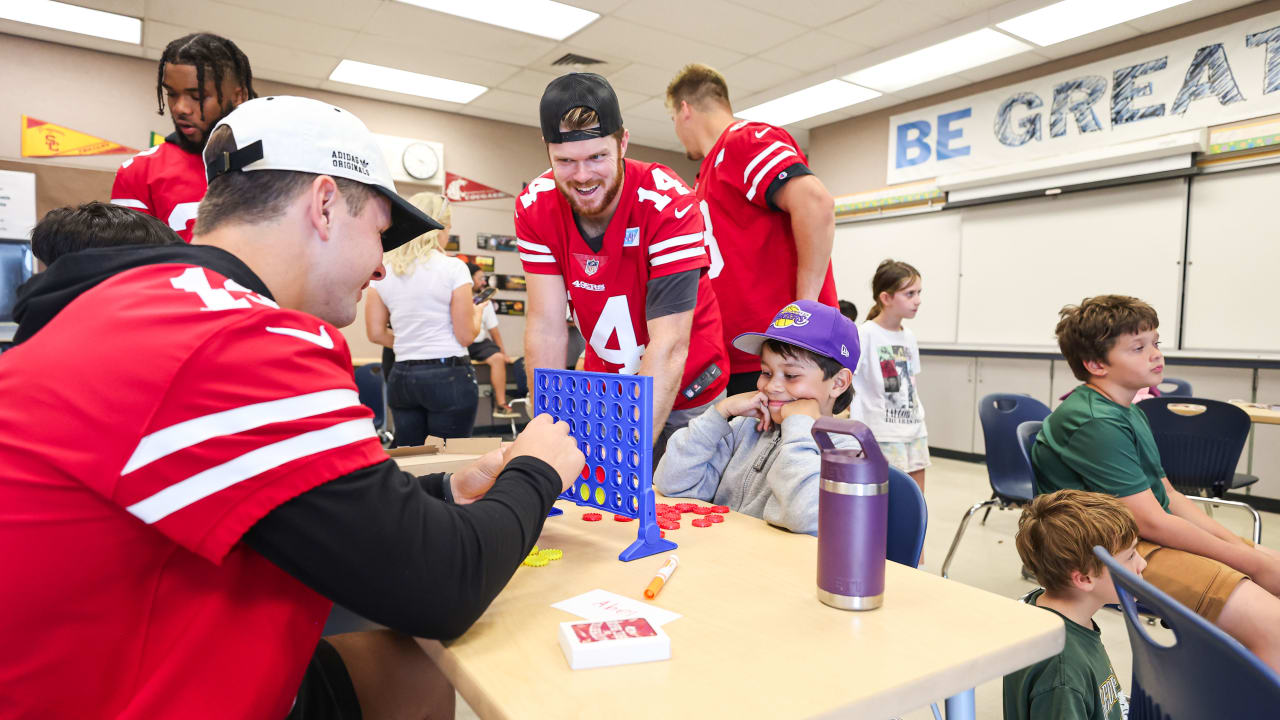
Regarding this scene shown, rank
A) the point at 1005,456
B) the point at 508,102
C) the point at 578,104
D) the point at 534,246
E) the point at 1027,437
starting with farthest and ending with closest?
the point at 508,102 → the point at 1005,456 → the point at 1027,437 → the point at 534,246 → the point at 578,104

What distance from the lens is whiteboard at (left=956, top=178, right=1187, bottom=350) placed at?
4711 mm

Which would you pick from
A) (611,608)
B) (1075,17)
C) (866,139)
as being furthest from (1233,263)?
(611,608)

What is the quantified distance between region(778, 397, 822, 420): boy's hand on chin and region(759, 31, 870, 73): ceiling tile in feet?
13.2

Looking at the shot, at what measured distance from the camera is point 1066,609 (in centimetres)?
148

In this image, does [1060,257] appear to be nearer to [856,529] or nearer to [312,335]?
[856,529]

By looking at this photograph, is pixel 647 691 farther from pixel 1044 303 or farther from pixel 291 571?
pixel 1044 303

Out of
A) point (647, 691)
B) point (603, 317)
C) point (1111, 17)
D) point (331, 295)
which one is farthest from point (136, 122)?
point (1111, 17)

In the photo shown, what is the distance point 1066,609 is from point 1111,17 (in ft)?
14.7

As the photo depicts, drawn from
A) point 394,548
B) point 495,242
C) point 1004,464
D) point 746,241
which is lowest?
point 1004,464

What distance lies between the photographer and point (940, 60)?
516cm

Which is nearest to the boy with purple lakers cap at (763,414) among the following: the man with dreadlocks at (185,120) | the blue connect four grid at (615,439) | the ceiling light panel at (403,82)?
the blue connect four grid at (615,439)

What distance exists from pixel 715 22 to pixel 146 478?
467 centimetres

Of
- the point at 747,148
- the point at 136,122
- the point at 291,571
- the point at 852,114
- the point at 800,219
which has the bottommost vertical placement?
the point at 291,571

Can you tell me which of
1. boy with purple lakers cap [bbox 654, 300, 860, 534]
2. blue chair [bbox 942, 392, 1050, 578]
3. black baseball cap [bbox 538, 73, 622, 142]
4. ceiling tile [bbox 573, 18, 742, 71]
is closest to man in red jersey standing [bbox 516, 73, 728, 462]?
black baseball cap [bbox 538, 73, 622, 142]
